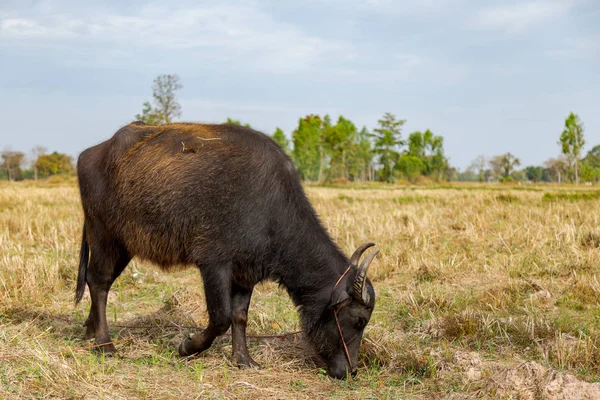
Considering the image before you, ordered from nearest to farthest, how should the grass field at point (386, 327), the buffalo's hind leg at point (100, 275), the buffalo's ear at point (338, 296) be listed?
the grass field at point (386, 327)
the buffalo's ear at point (338, 296)
the buffalo's hind leg at point (100, 275)

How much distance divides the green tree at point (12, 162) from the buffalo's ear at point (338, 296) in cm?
6906

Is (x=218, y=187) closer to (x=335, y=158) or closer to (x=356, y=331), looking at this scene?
(x=356, y=331)

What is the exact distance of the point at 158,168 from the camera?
435 centimetres

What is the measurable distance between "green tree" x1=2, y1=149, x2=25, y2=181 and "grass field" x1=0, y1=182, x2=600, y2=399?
64303mm

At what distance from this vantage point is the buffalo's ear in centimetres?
403

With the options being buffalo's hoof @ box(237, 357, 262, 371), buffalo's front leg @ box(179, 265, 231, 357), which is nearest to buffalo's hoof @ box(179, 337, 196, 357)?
buffalo's front leg @ box(179, 265, 231, 357)

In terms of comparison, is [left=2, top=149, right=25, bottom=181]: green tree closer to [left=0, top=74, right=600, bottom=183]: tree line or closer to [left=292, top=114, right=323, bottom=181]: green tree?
[left=0, top=74, right=600, bottom=183]: tree line

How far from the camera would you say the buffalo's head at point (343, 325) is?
405 centimetres

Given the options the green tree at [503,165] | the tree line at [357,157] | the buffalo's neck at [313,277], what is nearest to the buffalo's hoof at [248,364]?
the buffalo's neck at [313,277]

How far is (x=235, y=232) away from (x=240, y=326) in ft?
2.68

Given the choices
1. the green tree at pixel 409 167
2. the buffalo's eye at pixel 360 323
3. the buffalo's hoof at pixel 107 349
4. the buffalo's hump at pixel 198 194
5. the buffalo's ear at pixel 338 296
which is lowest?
the buffalo's hoof at pixel 107 349

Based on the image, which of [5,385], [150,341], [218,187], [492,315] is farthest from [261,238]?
[492,315]

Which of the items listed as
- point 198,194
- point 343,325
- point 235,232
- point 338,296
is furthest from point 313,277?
point 198,194

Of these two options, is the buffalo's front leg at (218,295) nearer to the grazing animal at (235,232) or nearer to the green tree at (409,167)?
the grazing animal at (235,232)
